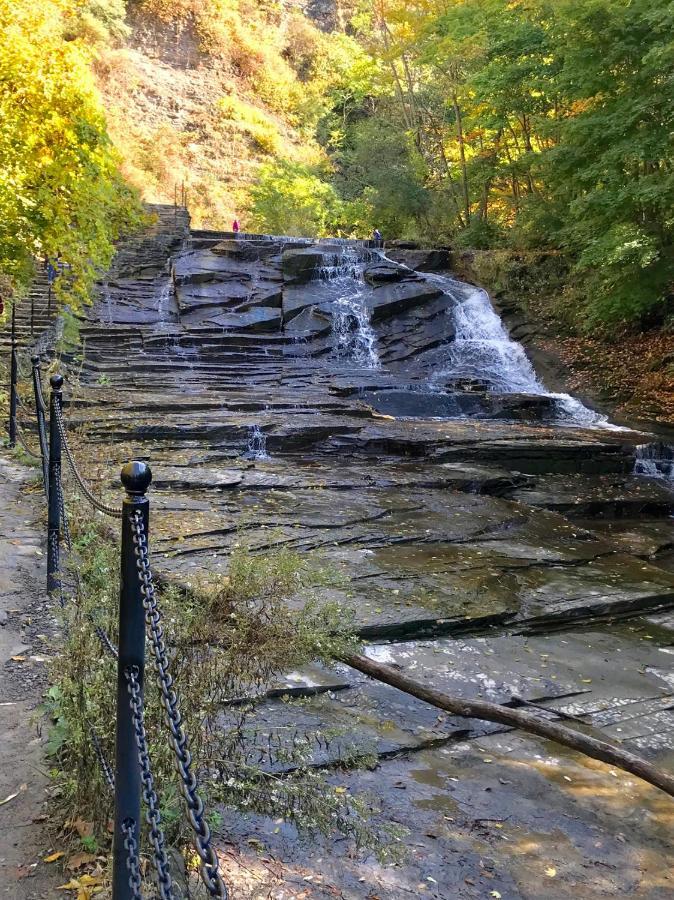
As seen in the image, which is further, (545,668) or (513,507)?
(513,507)

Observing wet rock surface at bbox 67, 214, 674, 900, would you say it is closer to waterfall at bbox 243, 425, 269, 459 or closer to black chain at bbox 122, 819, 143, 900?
waterfall at bbox 243, 425, 269, 459

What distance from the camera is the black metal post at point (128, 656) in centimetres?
170

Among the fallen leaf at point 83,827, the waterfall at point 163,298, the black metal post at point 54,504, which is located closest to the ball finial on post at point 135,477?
the fallen leaf at point 83,827

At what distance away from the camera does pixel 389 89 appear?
30719 millimetres

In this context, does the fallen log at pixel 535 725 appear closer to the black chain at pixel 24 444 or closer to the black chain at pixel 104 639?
the black chain at pixel 104 639

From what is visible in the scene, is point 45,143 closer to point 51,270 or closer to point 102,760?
point 51,270

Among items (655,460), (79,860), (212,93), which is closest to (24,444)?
(79,860)

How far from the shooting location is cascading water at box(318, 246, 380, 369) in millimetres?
18344

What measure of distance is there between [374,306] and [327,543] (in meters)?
13.6

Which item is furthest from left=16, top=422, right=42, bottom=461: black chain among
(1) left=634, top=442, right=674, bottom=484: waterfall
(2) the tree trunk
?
(2) the tree trunk

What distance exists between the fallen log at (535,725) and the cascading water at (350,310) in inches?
570

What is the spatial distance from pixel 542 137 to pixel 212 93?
24.8m

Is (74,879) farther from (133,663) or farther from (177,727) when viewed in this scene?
(177,727)

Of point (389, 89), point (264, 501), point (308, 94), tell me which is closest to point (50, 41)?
point (264, 501)
